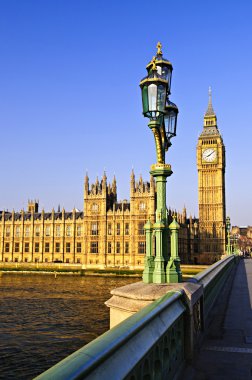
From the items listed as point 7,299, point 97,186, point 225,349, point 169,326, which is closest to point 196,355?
point 225,349

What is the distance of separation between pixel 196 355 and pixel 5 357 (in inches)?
679

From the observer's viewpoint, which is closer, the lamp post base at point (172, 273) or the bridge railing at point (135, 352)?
the bridge railing at point (135, 352)

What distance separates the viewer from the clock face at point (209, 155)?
11156cm

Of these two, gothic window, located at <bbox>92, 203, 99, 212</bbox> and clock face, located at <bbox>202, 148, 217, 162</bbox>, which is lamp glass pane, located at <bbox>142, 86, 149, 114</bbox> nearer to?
gothic window, located at <bbox>92, 203, 99, 212</bbox>

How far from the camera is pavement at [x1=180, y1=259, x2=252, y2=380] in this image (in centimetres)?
626

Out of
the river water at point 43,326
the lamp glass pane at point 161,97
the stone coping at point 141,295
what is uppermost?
the lamp glass pane at point 161,97

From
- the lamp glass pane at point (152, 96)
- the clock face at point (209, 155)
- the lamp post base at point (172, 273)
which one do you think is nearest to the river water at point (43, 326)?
the lamp post base at point (172, 273)

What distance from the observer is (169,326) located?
536 centimetres

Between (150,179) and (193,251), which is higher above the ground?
(150,179)

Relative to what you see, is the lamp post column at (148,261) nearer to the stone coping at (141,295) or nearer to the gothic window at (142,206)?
the stone coping at (141,295)

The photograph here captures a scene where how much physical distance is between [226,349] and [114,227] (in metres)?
80.4

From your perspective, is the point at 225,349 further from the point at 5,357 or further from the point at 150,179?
the point at 150,179

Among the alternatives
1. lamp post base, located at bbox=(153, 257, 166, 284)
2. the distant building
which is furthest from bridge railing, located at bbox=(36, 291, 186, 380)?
the distant building

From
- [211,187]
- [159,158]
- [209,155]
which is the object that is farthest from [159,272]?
[209,155]
